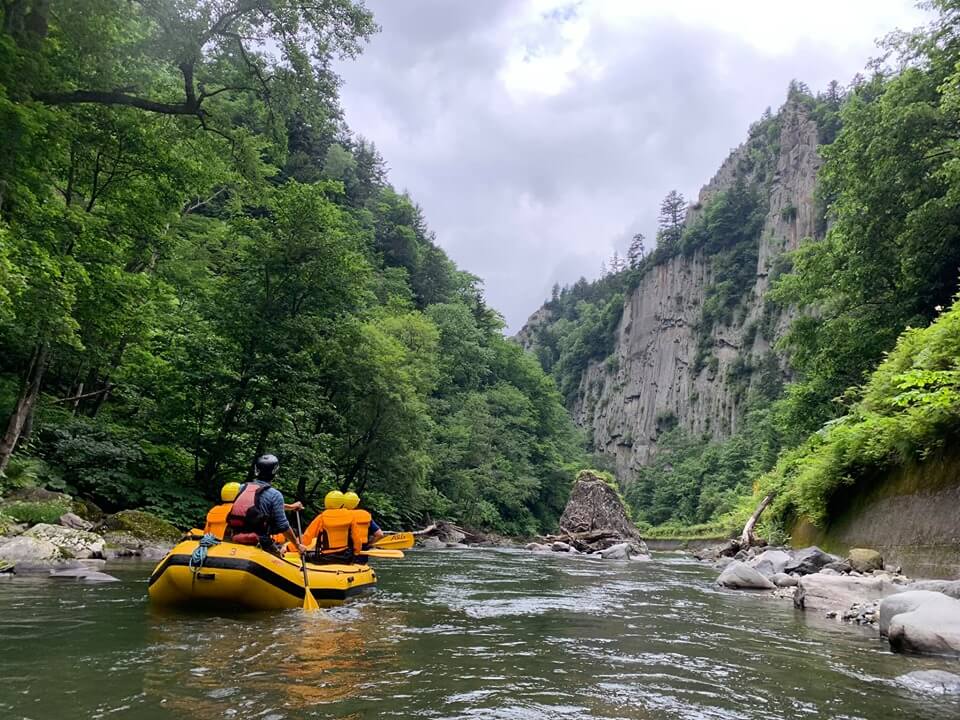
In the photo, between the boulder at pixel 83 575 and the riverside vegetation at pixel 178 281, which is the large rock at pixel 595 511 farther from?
the boulder at pixel 83 575

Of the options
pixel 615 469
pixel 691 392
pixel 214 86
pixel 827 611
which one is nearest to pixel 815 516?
pixel 827 611

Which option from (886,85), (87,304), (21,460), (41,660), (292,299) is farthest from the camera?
(292,299)

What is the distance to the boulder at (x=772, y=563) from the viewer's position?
11.1 meters

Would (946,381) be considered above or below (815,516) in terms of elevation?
above

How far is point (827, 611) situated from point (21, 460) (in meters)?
14.4

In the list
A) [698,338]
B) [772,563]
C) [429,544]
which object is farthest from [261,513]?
[698,338]

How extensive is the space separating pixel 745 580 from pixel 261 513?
26.7 ft

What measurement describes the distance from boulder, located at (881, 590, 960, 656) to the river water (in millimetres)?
165

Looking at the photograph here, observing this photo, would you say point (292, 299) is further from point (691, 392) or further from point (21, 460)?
point (691, 392)

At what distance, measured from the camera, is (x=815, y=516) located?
11945mm

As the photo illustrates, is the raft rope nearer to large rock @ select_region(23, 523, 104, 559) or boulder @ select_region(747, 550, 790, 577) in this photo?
large rock @ select_region(23, 523, 104, 559)

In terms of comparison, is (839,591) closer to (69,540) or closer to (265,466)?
(265,466)

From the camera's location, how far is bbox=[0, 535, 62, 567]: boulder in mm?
8281

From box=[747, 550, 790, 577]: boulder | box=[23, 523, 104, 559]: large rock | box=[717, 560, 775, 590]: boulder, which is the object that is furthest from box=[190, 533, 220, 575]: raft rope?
box=[747, 550, 790, 577]: boulder
